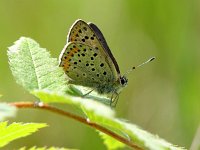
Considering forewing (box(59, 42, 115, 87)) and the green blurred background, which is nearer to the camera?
forewing (box(59, 42, 115, 87))

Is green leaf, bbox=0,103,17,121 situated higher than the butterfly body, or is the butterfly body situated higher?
the butterfly body

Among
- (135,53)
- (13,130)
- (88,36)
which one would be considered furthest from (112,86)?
(135,53)

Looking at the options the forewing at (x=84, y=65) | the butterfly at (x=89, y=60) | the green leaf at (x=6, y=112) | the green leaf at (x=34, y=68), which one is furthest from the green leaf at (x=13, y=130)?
the forewing at (x=84, y=65)

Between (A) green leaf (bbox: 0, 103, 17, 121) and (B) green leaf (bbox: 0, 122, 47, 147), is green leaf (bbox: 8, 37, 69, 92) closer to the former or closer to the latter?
(B) green leaf (bbox: 0, 122, 47, 147)

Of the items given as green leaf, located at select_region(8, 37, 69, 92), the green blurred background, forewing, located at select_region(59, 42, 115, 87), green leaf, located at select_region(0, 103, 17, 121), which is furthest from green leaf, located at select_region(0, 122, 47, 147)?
the green blurred background

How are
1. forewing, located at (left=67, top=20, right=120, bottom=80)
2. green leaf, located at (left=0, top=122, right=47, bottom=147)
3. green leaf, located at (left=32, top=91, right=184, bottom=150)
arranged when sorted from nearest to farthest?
green leaf, located at (left=32, top=91, right=184, bottom=150) < green leaf, located at (left=0, top=122, right=47, bottom=147) < forewing, located at (left=67, top=20, right=120, bottom=80)

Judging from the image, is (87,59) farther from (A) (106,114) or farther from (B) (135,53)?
(B) (135,53)
